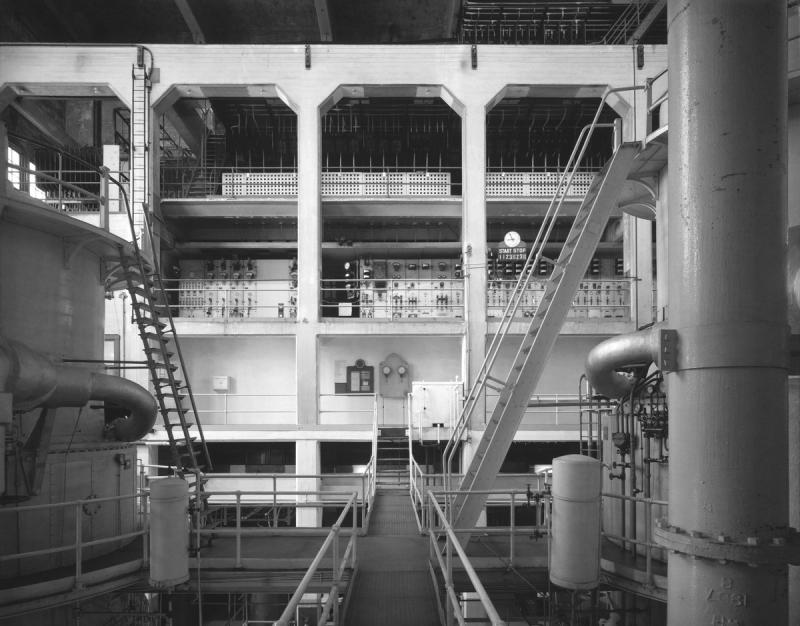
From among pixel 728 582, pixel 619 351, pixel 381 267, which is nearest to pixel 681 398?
pixel 728 582

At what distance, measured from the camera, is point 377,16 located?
68.8 feet

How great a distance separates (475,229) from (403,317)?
3475mm

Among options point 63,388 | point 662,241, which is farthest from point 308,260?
point 662,241

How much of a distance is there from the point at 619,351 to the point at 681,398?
4.04 metres

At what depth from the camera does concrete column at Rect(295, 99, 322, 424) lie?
55.4 feet

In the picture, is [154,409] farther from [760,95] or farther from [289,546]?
[760,95]

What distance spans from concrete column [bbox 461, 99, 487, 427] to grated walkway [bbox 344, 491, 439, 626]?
6.67 m

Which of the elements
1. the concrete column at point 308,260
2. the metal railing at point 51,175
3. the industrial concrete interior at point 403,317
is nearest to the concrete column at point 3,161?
the industrial concrete interior at point 403,317

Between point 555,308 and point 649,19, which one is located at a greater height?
point 649,19

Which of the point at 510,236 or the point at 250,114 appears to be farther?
the point at 250,114

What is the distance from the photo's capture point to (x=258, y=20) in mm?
20984

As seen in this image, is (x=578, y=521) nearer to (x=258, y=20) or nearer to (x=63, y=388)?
(x=63, y=388)

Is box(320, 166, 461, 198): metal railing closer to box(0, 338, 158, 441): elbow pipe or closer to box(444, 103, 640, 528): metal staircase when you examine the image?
box(0, 338, 158, 441): elbow pipe

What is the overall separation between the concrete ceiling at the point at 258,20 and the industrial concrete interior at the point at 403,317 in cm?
12
